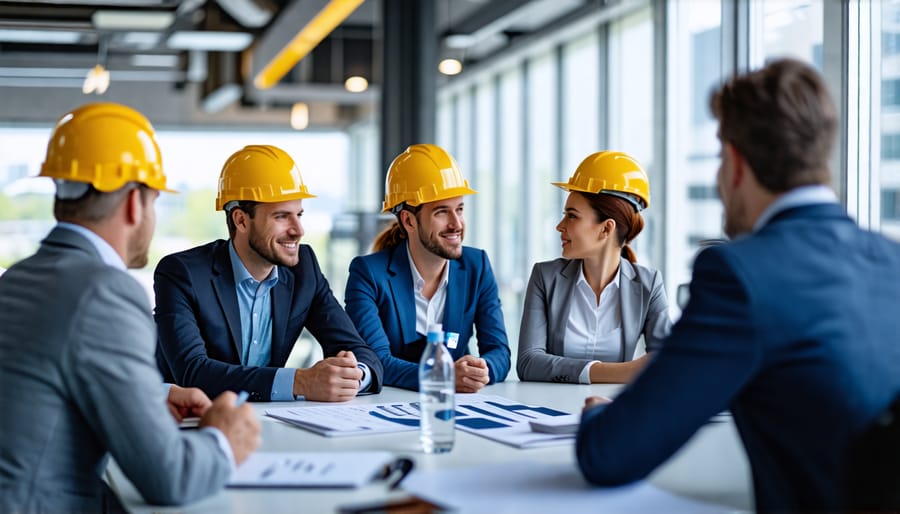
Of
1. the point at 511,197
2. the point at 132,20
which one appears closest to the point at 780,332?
the point at 132,20

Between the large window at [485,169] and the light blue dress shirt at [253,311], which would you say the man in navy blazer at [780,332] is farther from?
the large window at [485,169]

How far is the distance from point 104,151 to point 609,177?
229 cm

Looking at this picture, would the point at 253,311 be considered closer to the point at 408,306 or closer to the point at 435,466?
the point at 408,306

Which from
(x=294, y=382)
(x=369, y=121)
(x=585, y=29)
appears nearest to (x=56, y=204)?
(x=294, y=382)

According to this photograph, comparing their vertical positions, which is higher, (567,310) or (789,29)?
(789,29)

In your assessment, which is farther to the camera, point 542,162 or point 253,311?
point 542,162

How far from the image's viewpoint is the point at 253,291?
3641 mm

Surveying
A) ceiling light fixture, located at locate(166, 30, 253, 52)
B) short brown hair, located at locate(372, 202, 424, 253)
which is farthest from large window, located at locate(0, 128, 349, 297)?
short brown hair, located at locate(372, 202, 424, 253)

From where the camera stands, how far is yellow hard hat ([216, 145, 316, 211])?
367 cm

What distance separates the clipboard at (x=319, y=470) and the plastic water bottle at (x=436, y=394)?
16 centimetres

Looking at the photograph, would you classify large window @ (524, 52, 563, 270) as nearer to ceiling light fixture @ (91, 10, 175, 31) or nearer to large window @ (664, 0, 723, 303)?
large window @ (664, 0, 723, 303)

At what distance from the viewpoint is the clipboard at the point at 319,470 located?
209 cm

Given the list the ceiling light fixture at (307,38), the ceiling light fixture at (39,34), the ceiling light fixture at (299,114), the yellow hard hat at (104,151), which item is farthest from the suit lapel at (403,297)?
the ceiling light fixture at (299,114)

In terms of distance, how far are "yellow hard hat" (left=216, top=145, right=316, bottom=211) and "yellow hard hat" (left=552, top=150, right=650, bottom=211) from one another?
1120 mm
